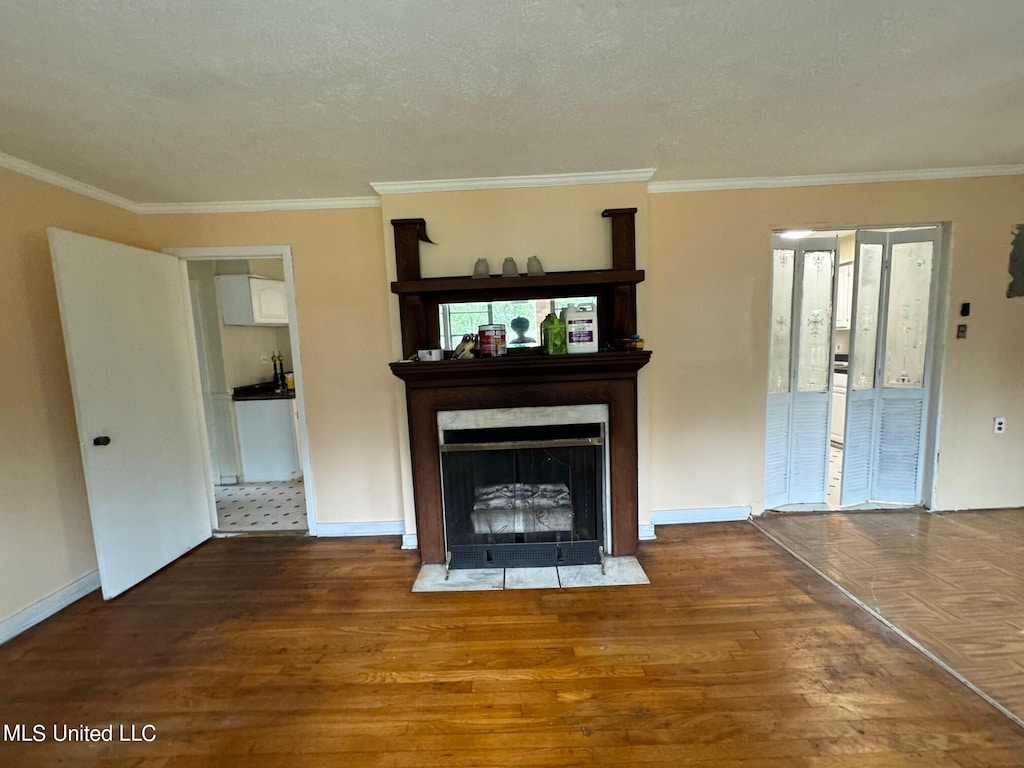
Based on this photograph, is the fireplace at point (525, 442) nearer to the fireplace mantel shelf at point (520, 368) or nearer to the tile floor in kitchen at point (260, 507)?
the fireplace mantel shelf at point (520, 368)

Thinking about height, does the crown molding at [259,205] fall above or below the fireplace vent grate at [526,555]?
above

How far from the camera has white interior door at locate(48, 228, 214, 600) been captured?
83.9 inches

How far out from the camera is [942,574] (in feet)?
7.22

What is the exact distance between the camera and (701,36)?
1.34 meters

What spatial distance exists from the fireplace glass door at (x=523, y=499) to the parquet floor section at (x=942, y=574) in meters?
1.34

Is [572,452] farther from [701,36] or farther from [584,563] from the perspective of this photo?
[701,36]

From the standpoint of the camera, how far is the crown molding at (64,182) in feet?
6.64

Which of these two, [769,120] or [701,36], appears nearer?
[701,36]

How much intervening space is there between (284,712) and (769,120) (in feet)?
10.5

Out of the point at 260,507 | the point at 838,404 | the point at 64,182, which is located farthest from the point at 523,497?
the point at 838,404

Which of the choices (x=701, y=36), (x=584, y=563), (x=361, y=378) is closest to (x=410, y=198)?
(x=361, y=378)

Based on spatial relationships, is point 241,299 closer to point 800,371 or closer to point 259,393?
point 259,393

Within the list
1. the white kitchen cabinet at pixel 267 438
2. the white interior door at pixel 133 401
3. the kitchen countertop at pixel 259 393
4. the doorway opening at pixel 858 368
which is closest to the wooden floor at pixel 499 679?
the white interior door at pixel 133 401

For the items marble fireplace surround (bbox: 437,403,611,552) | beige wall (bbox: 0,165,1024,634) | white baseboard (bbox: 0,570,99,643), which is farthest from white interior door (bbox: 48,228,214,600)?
marble fireplace surround (bbox: 437,403,611,552)
